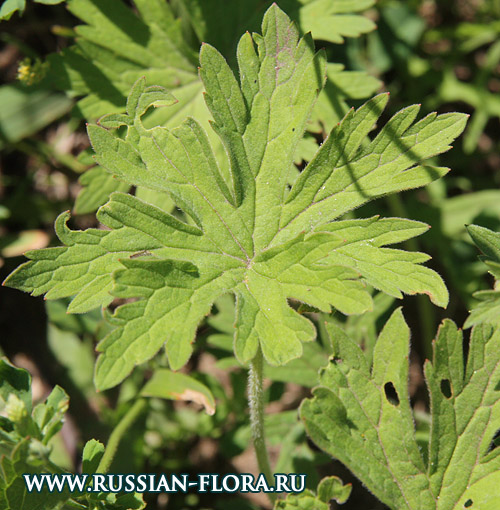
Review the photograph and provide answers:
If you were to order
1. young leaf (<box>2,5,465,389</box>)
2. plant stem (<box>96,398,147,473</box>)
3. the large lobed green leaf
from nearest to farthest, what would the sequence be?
young leaf (<box>2,5,465,389</box>)
plant stem (<box>96,398,147,473</box>)
the large lobed green leaf

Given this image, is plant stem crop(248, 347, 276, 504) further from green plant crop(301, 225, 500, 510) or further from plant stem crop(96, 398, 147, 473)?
plant stem crop(96, 398, 147, 473)

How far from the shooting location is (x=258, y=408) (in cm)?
207

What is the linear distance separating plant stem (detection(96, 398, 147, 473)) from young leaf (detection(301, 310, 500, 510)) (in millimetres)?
864

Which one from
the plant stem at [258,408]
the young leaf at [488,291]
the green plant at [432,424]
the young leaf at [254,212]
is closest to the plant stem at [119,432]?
the plant stem at [258,408]

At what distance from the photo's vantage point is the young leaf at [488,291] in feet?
6.16

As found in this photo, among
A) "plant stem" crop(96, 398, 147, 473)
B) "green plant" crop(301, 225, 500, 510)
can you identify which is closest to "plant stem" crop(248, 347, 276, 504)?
"green plant" crop(301, 225, 500, 510)

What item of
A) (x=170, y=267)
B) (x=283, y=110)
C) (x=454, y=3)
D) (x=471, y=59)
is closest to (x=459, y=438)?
(x=170, y=267)

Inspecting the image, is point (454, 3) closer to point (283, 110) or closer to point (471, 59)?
point (471, 59)

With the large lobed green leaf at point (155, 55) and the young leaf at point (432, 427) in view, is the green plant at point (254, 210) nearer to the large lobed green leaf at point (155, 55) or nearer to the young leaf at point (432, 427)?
the young leaf at point (432, 427)

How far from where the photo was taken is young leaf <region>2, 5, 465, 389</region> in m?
1.79

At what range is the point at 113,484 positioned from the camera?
2027mm

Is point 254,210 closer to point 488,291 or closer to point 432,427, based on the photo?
point 488,291

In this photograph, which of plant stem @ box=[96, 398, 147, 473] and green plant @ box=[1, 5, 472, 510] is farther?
plant stem @ box=[96, 398, 147, 473]

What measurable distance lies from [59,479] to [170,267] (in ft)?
2.52
